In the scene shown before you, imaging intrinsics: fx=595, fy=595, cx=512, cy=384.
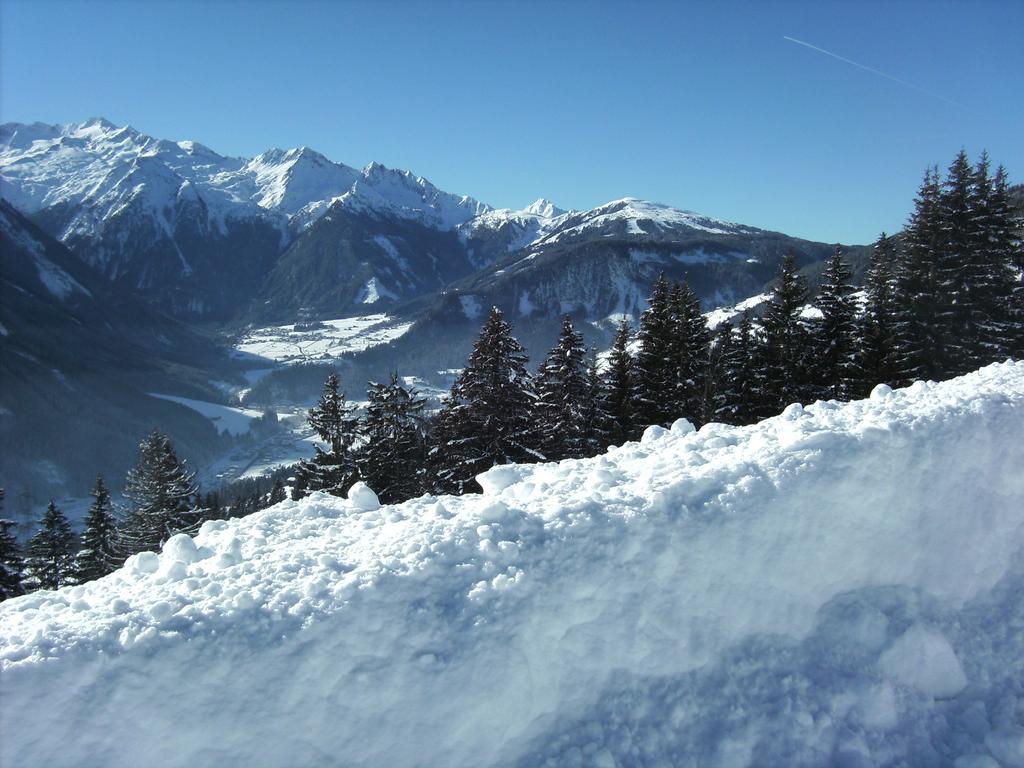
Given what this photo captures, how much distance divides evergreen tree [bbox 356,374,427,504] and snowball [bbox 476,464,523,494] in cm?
1907

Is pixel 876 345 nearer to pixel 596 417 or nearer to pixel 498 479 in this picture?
pixel 596 417

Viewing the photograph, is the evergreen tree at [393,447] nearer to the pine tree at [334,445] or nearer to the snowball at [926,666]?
the pine tree at [334,445]

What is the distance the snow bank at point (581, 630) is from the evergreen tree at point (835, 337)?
2209 centimetres

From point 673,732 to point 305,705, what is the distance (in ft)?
12.3

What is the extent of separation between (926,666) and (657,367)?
79.8 ft

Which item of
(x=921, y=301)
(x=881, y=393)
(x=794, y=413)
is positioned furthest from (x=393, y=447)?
(x=921, y=301)

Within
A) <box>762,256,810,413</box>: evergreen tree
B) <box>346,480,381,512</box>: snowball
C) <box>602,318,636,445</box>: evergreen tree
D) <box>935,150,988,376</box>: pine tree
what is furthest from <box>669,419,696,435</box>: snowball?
<box>935,150,988,376</box>: pine tree

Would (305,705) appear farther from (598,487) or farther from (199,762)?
(598,487)

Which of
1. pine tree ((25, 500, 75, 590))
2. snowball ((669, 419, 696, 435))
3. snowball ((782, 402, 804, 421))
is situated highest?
→ snowball ((782, 402, 804, 421))

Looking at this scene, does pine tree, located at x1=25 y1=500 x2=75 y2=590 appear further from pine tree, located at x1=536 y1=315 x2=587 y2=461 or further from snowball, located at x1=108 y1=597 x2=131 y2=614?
snowball, located at x1=108 y1=597 x2=131 y2=614

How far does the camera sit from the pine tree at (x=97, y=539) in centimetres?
3322

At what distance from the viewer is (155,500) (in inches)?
1204

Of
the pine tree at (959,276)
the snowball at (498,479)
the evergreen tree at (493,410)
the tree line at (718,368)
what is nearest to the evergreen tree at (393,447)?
the tree line at (718,368)

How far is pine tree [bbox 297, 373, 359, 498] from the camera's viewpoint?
29.6 meters
